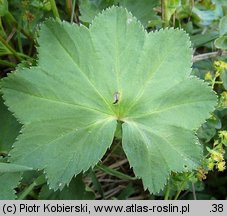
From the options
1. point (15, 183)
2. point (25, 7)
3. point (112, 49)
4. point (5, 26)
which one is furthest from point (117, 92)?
point (5, 26)

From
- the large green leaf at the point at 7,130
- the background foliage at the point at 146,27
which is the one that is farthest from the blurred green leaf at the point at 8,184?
the large green leaf at the point at 7,130

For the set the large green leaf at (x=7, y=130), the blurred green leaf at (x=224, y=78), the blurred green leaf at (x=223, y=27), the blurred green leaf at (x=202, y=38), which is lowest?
the large green leaf at (x=7, y=130)

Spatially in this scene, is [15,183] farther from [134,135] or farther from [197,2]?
[197,2]

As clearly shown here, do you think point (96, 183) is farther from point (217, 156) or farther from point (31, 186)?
point (217, 156)

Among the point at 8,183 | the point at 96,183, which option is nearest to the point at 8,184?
the point at 8,183

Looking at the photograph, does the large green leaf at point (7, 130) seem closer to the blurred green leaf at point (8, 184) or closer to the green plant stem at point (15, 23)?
the blurred green leaf at point (8, 184)
